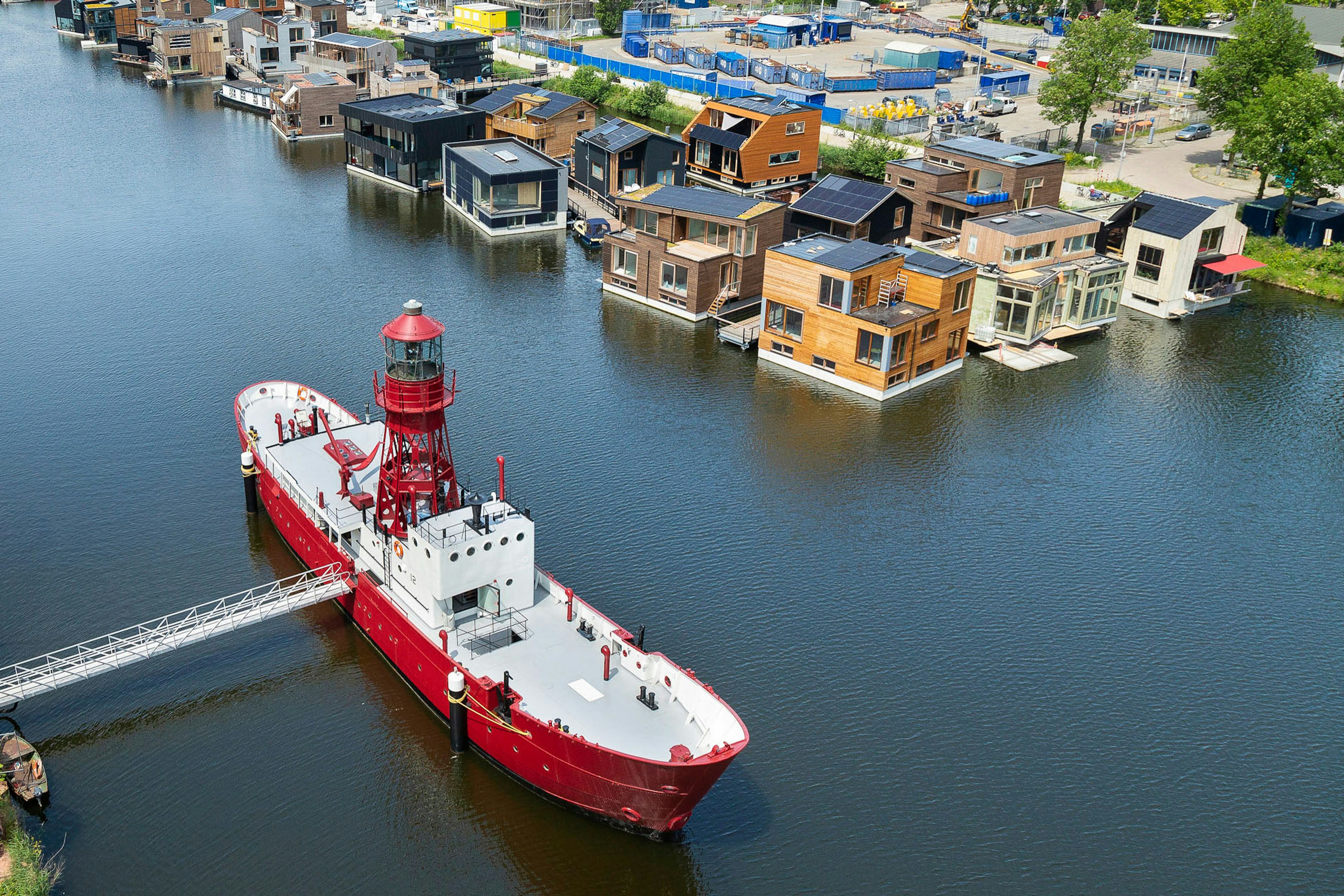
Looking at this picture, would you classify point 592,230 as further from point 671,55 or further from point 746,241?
point 671,55

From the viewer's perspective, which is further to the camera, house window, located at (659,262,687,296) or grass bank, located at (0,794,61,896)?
house window, located at (659,262,687,296)

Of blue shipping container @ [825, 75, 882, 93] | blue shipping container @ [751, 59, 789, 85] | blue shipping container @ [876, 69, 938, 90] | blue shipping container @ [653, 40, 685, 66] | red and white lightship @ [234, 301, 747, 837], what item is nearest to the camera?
red and white lightship @ [234, 301, 747, 837]

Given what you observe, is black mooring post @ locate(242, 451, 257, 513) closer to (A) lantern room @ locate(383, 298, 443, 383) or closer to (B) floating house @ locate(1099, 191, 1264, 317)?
(A) lantern room @ locate(383, 298, 443, 383)

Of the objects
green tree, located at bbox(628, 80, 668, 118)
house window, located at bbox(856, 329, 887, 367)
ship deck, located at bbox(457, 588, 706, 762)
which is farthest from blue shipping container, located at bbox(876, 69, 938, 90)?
ship deck, located at bbox(457, 588, 706, 762)

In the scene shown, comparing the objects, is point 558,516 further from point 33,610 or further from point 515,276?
point 515,276

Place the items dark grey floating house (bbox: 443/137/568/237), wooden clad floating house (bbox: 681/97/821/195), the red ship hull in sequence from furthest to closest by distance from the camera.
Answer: wooden clad floating house (bbox: 681/97/821/195)
dark grey floating house (bbox: 443/137/568/237)
the red ship hull

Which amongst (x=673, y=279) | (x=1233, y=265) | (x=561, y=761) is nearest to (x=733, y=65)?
(x=673, y=279)

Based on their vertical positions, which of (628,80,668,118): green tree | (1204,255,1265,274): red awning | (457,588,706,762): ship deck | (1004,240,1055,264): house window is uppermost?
(628,80,668,118): green tree
